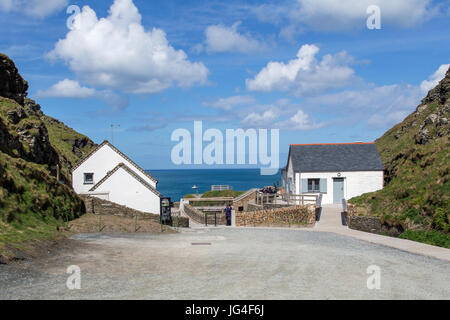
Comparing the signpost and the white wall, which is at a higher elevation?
the white wall

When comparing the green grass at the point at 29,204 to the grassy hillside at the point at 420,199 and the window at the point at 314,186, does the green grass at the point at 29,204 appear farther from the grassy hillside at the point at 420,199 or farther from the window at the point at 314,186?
the window at the point at 314,186

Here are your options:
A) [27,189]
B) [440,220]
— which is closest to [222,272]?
[27,189]

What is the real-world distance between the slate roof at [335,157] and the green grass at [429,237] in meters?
19.0

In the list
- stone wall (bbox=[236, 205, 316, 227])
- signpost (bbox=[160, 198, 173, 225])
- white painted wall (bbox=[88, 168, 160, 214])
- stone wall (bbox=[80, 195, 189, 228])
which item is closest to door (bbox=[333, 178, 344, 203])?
stone wall (bbox=[236, 205, 316, 227])

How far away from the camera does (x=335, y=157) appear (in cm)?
4172

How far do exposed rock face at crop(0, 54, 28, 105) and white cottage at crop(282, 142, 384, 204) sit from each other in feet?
94.3

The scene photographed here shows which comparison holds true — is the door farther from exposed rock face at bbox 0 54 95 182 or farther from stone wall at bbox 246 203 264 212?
exposed rock face at bbox 0 54 95 182

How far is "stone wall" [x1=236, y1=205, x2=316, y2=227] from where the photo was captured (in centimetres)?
3002

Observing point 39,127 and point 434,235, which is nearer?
point 434,235

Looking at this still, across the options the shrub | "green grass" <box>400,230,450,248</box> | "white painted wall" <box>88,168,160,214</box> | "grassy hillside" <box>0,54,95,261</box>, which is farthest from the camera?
"white painted wall" <box>88,168,160,214</box>
